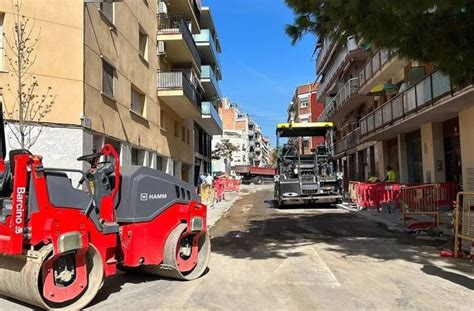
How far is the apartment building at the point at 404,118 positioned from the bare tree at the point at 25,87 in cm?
805

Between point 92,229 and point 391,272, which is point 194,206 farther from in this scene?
point 391,272

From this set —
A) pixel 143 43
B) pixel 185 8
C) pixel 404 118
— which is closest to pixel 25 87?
pixel 143 43

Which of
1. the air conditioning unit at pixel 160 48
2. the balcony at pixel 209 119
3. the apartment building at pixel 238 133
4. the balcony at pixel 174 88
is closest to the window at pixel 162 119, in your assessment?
the balcony at pixel 174 88

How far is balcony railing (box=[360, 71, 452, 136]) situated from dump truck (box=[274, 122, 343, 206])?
293cm

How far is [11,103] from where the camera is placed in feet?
45.5

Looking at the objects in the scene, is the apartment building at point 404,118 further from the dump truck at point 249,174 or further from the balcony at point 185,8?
the dump truck at point 249,174

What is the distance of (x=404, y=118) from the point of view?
21438 mm

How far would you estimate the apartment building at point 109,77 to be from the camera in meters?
14.5

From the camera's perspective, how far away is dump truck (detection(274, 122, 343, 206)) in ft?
69.7

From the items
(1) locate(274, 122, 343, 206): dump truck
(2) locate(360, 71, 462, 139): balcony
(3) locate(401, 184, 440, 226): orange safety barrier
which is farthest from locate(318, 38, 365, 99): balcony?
(3) locate(401, 184, 440, 226): orange safety barrier

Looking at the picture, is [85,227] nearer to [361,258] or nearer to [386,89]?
[361,258]

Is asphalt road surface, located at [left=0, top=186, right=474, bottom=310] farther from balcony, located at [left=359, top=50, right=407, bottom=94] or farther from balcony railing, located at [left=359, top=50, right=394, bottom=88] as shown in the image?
balcony railing, located at [left=359, top=50, right=394, bottom=88]

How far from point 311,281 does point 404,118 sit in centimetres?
1604

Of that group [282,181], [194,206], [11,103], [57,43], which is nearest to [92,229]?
[194,206]
